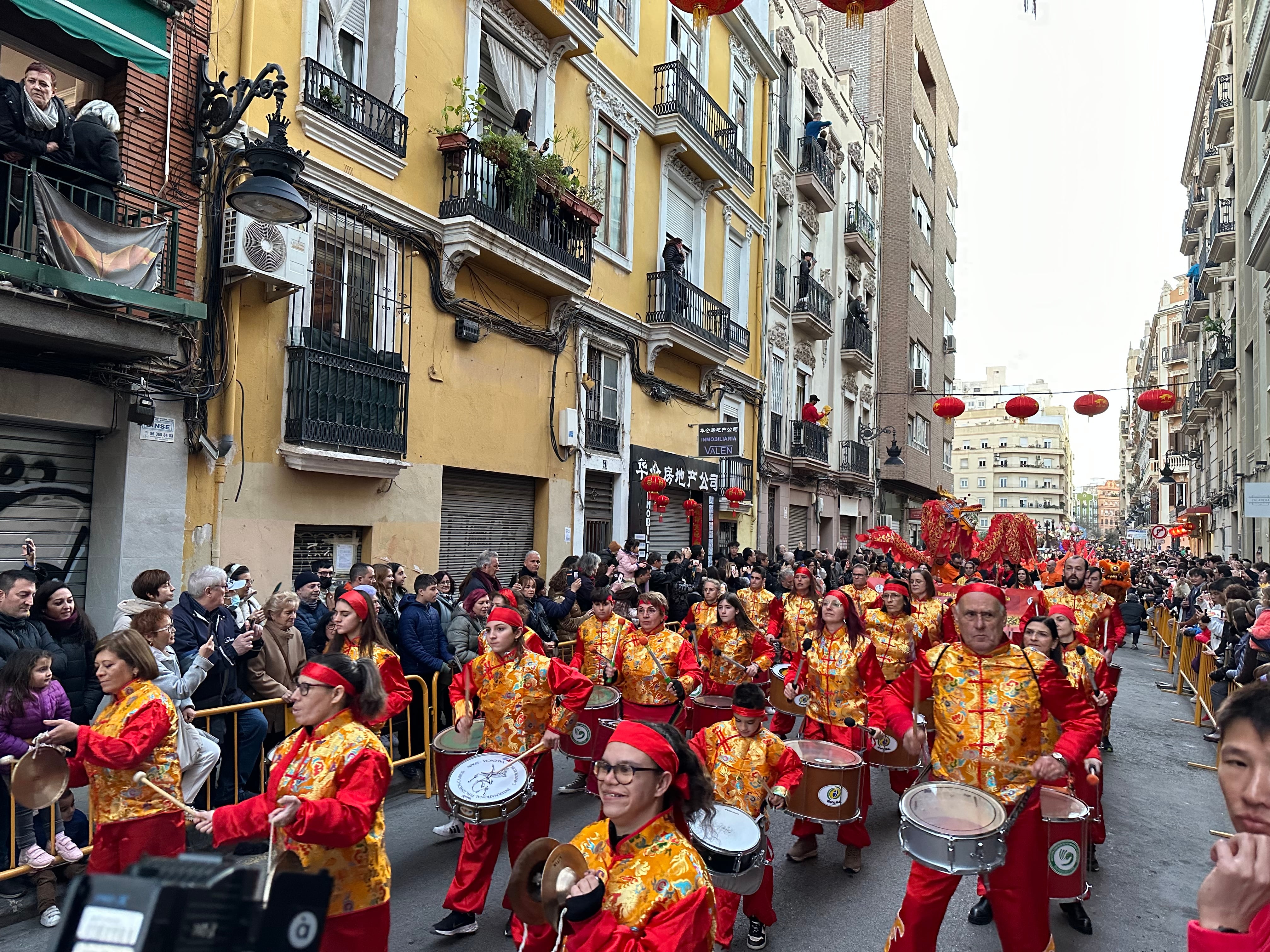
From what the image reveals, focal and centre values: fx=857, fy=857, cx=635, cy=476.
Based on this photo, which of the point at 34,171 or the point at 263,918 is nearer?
the point at 263,918

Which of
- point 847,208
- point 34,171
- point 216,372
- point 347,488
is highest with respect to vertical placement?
point 847,208

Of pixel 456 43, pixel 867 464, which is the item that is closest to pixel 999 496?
pixel 867 464

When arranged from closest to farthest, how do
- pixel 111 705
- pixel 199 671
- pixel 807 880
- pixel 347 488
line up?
1. pixel 111 705
2. pixel 199 671
3. pixel 807 880
4. pixel 347 488

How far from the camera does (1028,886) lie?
13.8ft

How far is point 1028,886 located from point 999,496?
357 ft

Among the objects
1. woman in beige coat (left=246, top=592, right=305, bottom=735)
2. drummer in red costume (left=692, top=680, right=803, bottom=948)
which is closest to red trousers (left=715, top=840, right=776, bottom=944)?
drummer in red costume (left=692, top=680, right=803, bottom=948)

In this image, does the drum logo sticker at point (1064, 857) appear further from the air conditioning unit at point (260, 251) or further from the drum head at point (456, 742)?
the air conditioning unit at point (260, 251)

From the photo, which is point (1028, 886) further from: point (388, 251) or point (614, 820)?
point (388, 251)

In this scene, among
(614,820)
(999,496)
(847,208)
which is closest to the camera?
(614,820)

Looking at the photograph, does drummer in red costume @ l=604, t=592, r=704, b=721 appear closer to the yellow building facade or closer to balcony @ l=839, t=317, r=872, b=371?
the yellow building facade

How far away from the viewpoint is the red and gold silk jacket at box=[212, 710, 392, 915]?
127 inches

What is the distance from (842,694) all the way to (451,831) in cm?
319

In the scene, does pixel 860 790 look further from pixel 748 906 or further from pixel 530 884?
pixel 530 884

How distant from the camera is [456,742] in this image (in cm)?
549
